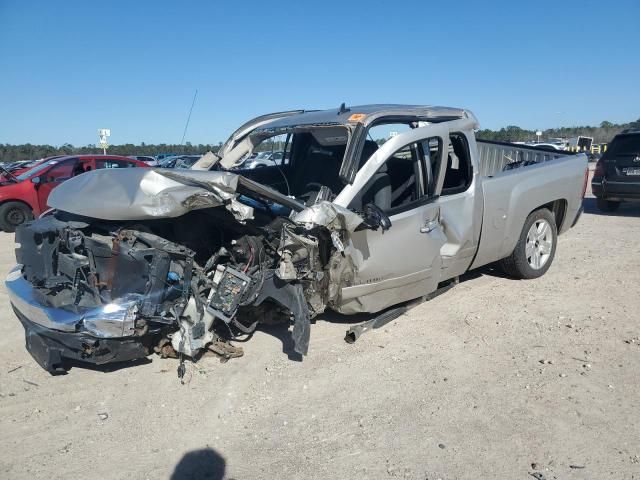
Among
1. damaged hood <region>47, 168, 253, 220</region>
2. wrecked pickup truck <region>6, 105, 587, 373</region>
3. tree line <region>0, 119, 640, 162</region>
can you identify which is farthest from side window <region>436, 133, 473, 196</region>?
tree line <region>0, 119, 640, 162</region>

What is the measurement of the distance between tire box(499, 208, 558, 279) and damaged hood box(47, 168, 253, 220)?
11.3 feet

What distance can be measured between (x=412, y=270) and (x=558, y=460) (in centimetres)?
195

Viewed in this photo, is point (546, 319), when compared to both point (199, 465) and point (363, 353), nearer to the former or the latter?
point (363, 353)

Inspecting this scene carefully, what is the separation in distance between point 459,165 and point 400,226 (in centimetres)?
132

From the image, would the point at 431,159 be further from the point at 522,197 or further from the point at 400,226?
the point at 522,197

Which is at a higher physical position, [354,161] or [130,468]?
[354,161]

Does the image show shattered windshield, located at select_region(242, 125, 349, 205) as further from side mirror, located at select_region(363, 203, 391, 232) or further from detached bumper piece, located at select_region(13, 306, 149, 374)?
detached bumper piece, located at select_region(13, 306, 149, 374)

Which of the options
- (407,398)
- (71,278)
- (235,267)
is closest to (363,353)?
(407,398)

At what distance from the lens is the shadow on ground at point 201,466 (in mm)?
2762

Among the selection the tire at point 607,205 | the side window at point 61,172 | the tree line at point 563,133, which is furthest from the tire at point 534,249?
the tree line at point 563,133

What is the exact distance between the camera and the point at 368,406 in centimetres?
338

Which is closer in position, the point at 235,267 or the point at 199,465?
the point at 199,465

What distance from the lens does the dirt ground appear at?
2.82 meters

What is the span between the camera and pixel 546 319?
4691 mm
